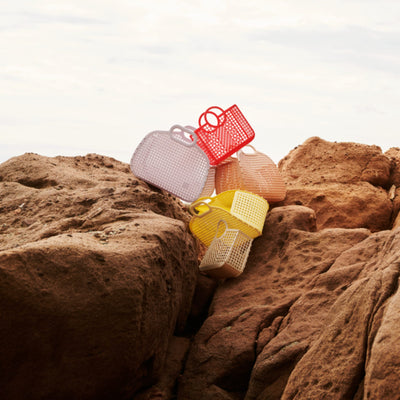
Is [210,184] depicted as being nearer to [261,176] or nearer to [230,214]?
[261,176]

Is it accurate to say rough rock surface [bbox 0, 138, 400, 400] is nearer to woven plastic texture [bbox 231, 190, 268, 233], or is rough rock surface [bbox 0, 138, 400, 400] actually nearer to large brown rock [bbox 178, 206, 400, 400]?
large brown rock [bbox 178, 206, 400, 400]

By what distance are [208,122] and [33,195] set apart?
6.24ft

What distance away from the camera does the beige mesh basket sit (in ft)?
18.2

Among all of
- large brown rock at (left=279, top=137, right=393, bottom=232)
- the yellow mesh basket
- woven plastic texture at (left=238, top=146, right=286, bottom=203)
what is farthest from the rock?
the yellow mesh basket

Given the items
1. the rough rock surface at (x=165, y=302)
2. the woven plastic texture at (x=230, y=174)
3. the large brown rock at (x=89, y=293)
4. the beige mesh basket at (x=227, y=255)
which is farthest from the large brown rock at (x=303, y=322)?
the woven plastic texture at (x=230, y=174)

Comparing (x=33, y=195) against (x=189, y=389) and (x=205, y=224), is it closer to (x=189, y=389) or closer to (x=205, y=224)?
(x=205, y=224)

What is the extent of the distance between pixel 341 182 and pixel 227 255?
8.28 ft

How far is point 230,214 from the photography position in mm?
5691

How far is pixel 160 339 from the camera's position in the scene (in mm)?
4434

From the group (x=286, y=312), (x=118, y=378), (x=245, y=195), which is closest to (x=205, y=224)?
(x=245, y=195)

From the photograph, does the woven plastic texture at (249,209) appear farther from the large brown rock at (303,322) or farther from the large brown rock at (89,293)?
the large brown rock at (89,293)

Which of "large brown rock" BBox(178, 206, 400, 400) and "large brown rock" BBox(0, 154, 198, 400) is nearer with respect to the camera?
"large brown rock" BBox(178, 206, 400, 400)

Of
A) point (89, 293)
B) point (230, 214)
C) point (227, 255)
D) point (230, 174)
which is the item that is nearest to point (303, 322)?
point (227, 255)

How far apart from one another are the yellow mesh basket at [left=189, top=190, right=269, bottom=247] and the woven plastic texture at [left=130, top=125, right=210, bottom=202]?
0.67 feet
